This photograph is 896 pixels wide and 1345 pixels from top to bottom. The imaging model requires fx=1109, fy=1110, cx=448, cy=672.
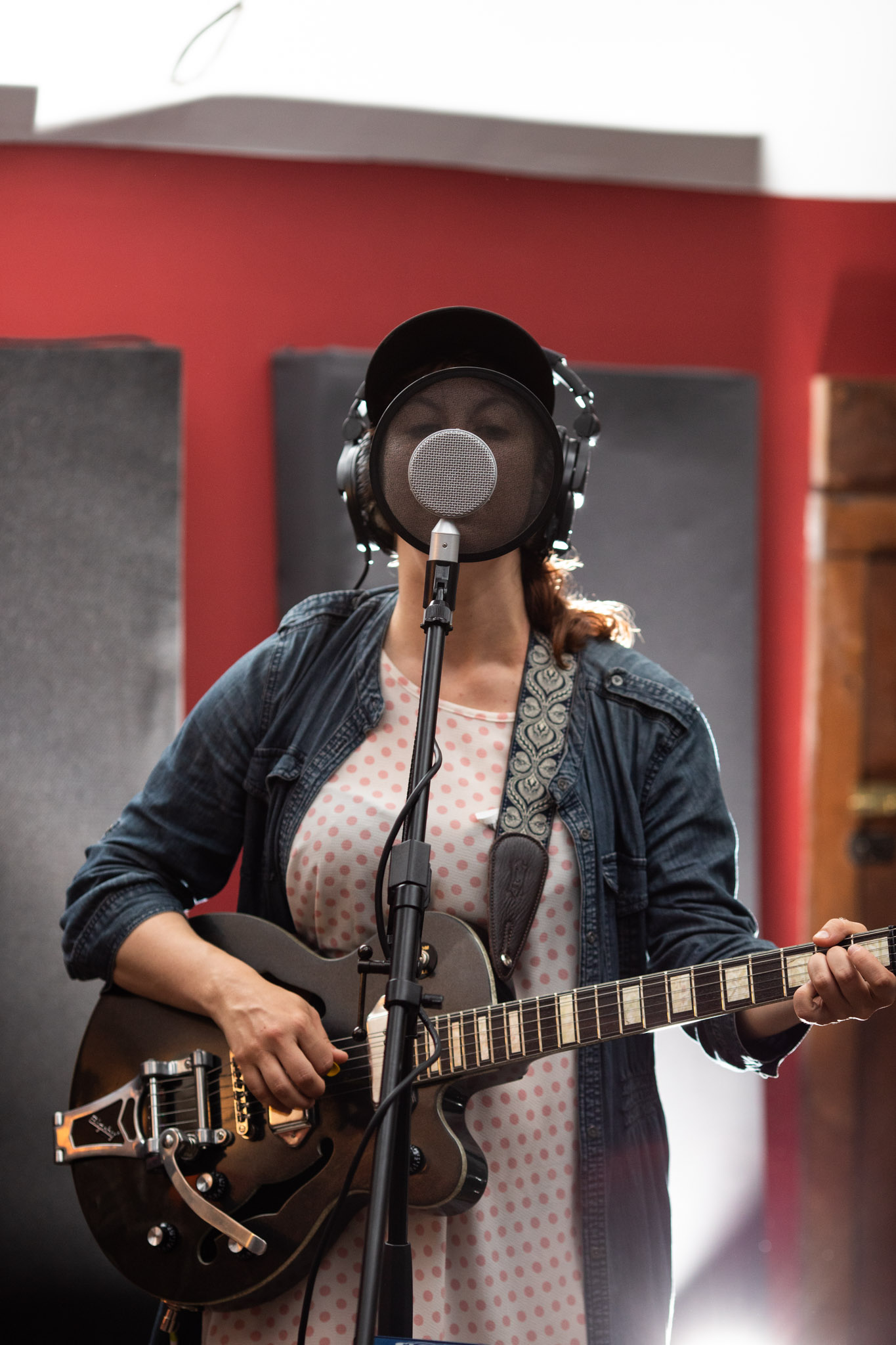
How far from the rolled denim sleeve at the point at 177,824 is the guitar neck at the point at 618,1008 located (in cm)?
44

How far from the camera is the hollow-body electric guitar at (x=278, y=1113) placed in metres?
1.22

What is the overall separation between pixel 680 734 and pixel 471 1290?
73 centimetres

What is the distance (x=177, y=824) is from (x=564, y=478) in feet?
2.32

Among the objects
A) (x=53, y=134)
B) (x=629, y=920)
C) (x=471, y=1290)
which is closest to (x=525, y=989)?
(x=629, y=920)

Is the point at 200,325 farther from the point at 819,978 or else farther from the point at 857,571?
the point at 819,978

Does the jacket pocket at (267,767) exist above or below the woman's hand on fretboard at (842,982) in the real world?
above

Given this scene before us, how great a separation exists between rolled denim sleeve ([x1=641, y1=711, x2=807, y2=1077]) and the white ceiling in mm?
1559

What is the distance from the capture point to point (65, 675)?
2.17m

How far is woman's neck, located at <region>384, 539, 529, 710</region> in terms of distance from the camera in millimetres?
1499

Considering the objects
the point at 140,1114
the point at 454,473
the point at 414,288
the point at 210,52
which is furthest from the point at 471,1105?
the point at 210,52

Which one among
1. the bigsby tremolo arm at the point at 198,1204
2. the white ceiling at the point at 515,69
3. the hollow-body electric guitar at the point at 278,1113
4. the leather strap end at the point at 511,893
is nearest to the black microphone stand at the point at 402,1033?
the hollow-body electric guitar at the point at 278,1113

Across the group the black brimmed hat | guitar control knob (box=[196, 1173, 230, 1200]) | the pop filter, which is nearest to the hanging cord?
the black brimmed hat

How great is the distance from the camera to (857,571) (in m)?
2.59

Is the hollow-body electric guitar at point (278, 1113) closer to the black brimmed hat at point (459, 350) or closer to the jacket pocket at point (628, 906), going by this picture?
the jacket pocket at point (628, 906)
